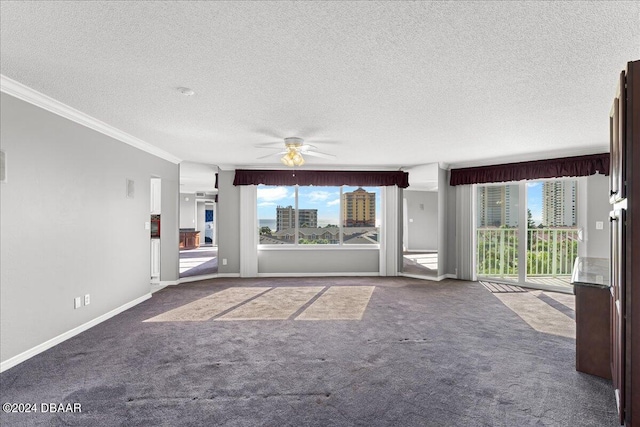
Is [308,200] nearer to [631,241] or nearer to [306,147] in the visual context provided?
[306,147]

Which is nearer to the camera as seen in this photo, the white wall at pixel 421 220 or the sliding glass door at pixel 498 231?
the sliding glass door at pixel 498 231

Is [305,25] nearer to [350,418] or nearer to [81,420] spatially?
[350,418]

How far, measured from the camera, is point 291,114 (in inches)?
132

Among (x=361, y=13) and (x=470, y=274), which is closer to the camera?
(x=361, y=13)

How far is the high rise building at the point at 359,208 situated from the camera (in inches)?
286

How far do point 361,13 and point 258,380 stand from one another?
2.55m

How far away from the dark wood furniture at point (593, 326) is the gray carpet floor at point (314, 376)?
112 millimetres

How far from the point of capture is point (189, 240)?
1241cm

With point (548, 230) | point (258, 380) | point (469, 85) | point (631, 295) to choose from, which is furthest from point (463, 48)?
point (548, 230)

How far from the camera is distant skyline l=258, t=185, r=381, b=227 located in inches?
278

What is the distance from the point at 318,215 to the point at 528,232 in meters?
4.04

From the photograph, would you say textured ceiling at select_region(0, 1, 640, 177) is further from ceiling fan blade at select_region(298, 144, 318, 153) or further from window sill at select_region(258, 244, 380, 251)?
window sill at select_region(258, 244, 380, 251)

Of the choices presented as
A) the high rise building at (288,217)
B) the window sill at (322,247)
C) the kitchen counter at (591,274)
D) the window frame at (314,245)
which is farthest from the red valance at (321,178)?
the kitchen counter at (591,274)

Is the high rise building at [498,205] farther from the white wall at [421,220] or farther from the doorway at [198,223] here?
the doorway at [198,223]
